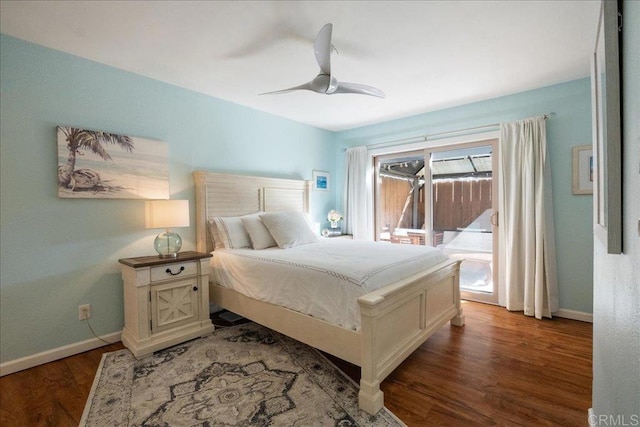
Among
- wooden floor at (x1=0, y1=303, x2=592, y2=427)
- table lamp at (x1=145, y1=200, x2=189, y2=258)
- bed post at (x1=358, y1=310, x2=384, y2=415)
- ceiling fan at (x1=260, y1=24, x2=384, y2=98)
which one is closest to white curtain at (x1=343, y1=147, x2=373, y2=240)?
ceiling fan at (x1=260, y1=24, x2=384, y2=98)

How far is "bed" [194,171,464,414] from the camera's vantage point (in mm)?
1805

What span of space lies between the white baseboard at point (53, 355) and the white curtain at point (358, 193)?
3.33m

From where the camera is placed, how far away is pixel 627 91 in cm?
A: 76

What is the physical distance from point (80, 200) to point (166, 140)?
0.96 meters

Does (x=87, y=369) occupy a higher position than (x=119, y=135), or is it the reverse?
(x=119, y=135)

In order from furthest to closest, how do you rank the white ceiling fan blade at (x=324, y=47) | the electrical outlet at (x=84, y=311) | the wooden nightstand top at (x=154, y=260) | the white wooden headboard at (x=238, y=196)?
the white wooden headboard at (x=238, y=196) < the electrical outlet at (x=84, y=311) < the wooden nightstand top at (x=154, y=260) < the white ceiling fan blade at (x=324, y=47)

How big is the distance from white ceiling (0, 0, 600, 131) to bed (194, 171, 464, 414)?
3.91 feet

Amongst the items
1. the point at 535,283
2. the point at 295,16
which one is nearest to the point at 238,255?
the point at 295,16

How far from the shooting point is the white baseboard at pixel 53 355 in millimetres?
2254

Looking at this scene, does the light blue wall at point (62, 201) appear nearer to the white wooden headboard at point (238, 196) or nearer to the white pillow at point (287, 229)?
the white wooden headboard at point (238, 196)

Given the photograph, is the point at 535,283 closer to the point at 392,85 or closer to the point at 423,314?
the point at 423,314

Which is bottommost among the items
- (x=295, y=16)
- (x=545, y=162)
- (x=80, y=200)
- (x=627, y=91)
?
(x=80, y=200)

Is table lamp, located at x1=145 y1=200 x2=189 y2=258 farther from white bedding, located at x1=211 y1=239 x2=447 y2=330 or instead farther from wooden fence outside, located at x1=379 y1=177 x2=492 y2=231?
wooden fence outside, located at x1=379 y1=177 x2=492 y2=231

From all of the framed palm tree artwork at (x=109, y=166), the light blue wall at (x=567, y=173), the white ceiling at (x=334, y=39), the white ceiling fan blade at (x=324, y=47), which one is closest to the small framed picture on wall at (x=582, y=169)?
the light blue wall at (x=567, y=173)
